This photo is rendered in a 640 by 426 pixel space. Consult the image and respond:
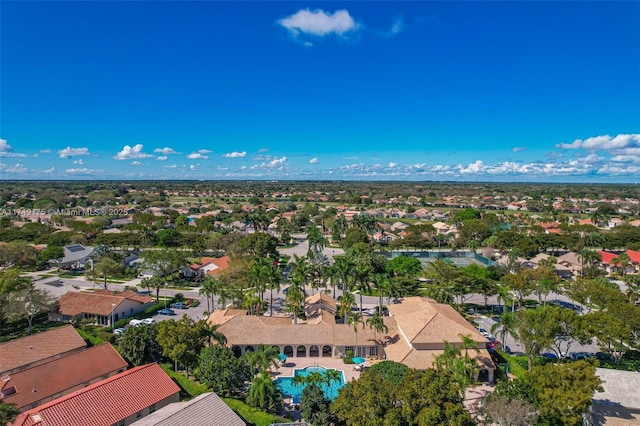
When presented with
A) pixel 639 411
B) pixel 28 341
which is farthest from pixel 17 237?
pixel 639 411

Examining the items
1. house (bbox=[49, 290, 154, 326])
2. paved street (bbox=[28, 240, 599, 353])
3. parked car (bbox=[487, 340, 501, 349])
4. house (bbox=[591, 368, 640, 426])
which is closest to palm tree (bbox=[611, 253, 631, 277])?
paved street (bbox=[28, 240, 599, 353])

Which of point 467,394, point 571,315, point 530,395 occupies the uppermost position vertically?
point 571,315

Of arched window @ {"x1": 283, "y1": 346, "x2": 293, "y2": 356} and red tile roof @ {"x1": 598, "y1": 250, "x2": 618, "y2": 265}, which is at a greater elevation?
red tile roof @ {"x1": 598, "y1": 250, "x2": 618, "y2": 265}

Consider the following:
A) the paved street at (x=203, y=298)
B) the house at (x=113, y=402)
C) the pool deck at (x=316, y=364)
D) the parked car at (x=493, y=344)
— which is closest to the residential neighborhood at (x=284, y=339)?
the house at (x=113, y=402)

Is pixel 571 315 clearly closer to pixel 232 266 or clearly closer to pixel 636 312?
pixel 636 312

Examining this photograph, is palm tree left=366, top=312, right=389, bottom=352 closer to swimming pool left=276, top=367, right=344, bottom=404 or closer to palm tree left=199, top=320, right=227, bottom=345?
swimming pool left=276, top=367, right=344, bottom=404
